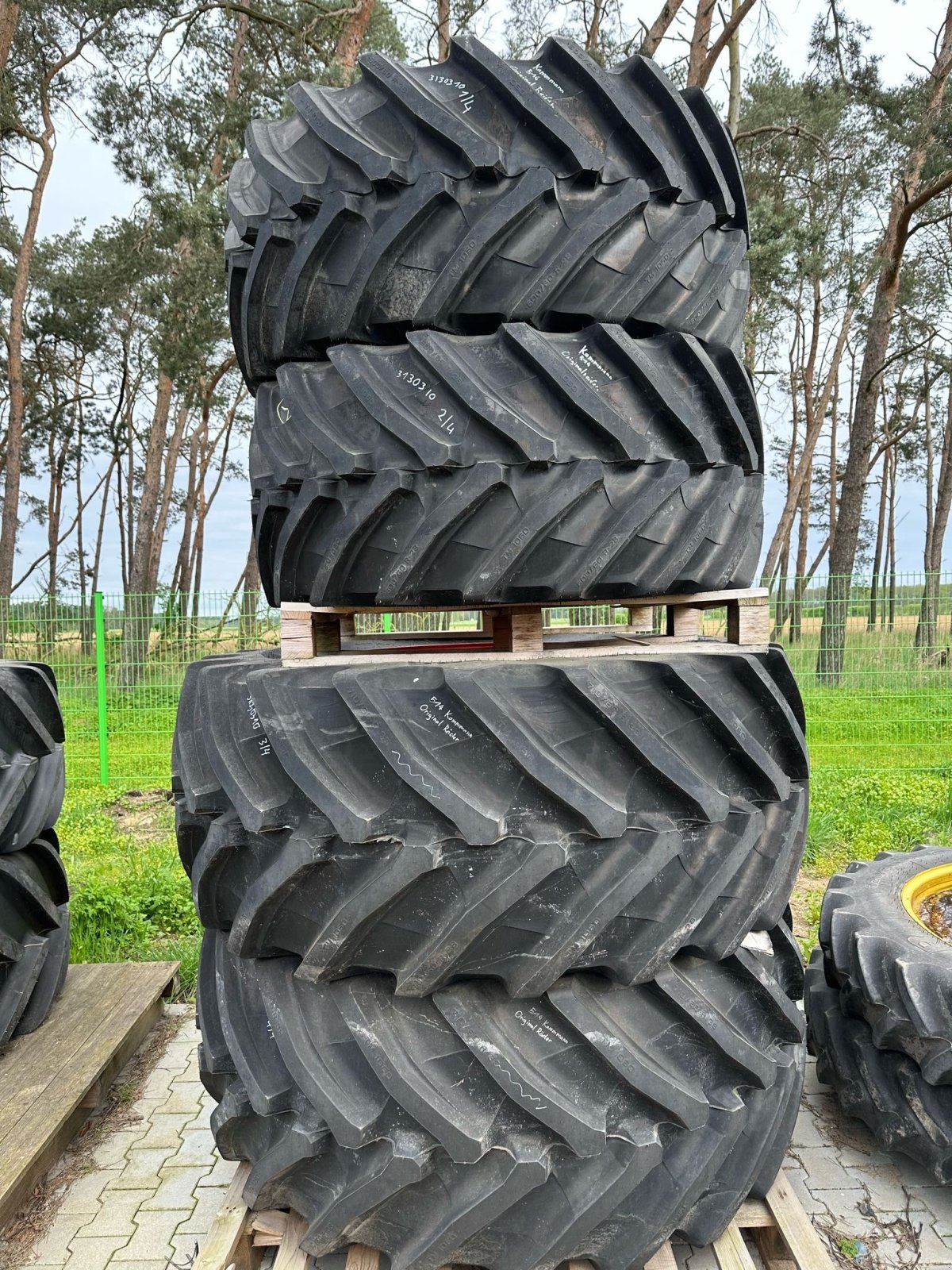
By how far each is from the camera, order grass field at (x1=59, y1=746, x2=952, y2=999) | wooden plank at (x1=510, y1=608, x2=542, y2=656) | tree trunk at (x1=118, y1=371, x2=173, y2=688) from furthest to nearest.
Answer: tree trunk at (x1=118, y1=371, x2=173, y2=688)
grass field at (x1=59, y1=746, x2=952, y2=999)
wooden plank at (x1=510, y1=608, x2=542, y2=656)

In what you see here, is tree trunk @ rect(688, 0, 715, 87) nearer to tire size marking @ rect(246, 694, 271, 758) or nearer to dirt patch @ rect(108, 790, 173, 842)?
dirt patch @ rect(108, 790, 173, 842)

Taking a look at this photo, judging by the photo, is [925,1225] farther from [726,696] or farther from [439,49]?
[439,49]

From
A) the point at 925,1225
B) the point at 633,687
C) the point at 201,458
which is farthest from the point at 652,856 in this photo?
the point at 201,458

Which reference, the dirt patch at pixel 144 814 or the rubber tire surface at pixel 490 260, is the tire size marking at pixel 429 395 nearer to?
the rubber tire surface at pixel 490 260

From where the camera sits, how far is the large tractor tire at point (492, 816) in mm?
1861

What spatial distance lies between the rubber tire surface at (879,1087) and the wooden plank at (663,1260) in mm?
962

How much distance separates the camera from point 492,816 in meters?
1.85

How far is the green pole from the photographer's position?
927 centimetres

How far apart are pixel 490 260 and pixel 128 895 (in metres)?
4.57

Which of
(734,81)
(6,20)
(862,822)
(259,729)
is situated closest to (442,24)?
(734,81)

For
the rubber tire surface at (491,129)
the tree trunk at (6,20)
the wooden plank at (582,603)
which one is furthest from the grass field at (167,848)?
the tree trunk at (6,20)

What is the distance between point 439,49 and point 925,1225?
1415 cm

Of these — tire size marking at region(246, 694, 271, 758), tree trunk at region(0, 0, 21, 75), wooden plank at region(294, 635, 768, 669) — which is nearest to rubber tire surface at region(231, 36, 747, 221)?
wooden plank at region(294, 635, 768, 669)

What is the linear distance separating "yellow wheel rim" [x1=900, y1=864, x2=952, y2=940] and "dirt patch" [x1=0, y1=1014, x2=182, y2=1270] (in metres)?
2.89
